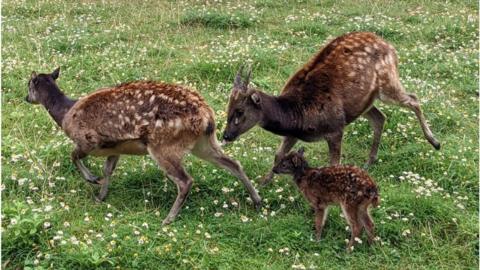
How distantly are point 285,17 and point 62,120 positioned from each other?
6.87m

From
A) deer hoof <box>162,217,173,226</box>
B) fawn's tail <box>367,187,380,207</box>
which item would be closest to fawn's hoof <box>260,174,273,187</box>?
deer hoof <box>162,217,173,226</box>

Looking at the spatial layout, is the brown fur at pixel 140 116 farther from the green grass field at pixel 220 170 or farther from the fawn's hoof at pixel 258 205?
the fawn's hoof at pixel 258 205

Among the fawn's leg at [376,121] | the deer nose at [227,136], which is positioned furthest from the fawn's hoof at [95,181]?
the fawn's leg at [376,121]

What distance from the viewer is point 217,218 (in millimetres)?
5898

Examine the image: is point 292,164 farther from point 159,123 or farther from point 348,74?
point 348,74

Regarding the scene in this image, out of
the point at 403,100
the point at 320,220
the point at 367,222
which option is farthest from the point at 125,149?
the point at 403,100

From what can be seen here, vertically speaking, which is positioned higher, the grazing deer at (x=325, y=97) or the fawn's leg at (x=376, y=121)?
the grazing deer at (x=325, y=97)

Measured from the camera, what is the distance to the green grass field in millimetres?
5387

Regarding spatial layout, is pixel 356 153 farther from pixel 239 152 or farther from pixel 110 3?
pixel 110 3

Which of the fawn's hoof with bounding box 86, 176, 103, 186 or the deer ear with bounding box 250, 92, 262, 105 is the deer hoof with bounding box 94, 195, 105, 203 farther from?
the deer ear with bounding box 250, 92, 262, 105

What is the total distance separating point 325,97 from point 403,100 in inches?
41.7

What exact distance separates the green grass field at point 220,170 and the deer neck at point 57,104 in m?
0.41

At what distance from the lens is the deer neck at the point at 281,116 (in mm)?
6586

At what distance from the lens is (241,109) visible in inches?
254
